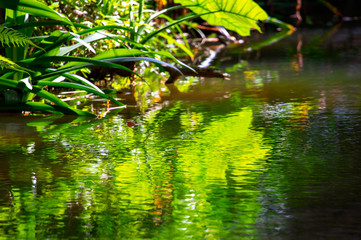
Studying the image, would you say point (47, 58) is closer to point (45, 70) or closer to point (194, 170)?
point (45, 70)

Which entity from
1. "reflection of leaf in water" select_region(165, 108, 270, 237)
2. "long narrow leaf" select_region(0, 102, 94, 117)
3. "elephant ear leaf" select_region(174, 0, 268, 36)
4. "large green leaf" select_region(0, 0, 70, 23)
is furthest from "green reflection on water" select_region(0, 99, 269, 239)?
"elephant ear leaf" select_region(174, 0, 268, 36)

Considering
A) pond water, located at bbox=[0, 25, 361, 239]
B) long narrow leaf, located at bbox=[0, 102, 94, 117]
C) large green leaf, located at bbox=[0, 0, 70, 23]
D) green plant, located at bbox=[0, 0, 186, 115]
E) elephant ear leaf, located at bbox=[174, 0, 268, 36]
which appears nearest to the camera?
pond water, located at bbox=[0, 25, 361, 239]

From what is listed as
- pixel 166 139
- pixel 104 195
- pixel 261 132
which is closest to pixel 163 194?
pixel 104 195

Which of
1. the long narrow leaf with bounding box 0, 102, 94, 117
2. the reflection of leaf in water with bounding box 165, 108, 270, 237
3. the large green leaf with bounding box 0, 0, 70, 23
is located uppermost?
the large green leaf with bounding box 0, 0, 70, 23

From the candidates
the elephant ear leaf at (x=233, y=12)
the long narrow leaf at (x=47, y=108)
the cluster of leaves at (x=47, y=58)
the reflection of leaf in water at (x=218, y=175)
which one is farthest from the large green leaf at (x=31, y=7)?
the elephant ear leaf at (x=233, y=12)

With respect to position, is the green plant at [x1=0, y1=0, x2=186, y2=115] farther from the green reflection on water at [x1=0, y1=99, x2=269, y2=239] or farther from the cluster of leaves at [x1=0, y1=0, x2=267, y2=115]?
the green reflection on water at [x1=0, y1=99, x2=269, y2=239]

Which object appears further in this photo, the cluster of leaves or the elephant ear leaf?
the elephant ear leaf

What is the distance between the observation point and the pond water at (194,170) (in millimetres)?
Answer: 2051

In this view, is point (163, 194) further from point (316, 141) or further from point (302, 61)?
point (302, 61)

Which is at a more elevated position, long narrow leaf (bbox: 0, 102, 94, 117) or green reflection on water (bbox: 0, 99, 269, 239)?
long narrow leaf (bbox: 0, 102, 94, 117)

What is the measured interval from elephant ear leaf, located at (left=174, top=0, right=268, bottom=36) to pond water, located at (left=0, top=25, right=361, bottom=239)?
0.74 m

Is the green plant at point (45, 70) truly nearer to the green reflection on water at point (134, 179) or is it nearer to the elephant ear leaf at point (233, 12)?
the green reflection on water at point (134, 179)

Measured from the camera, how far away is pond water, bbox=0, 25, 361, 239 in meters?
2.05

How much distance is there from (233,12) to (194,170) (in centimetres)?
281
